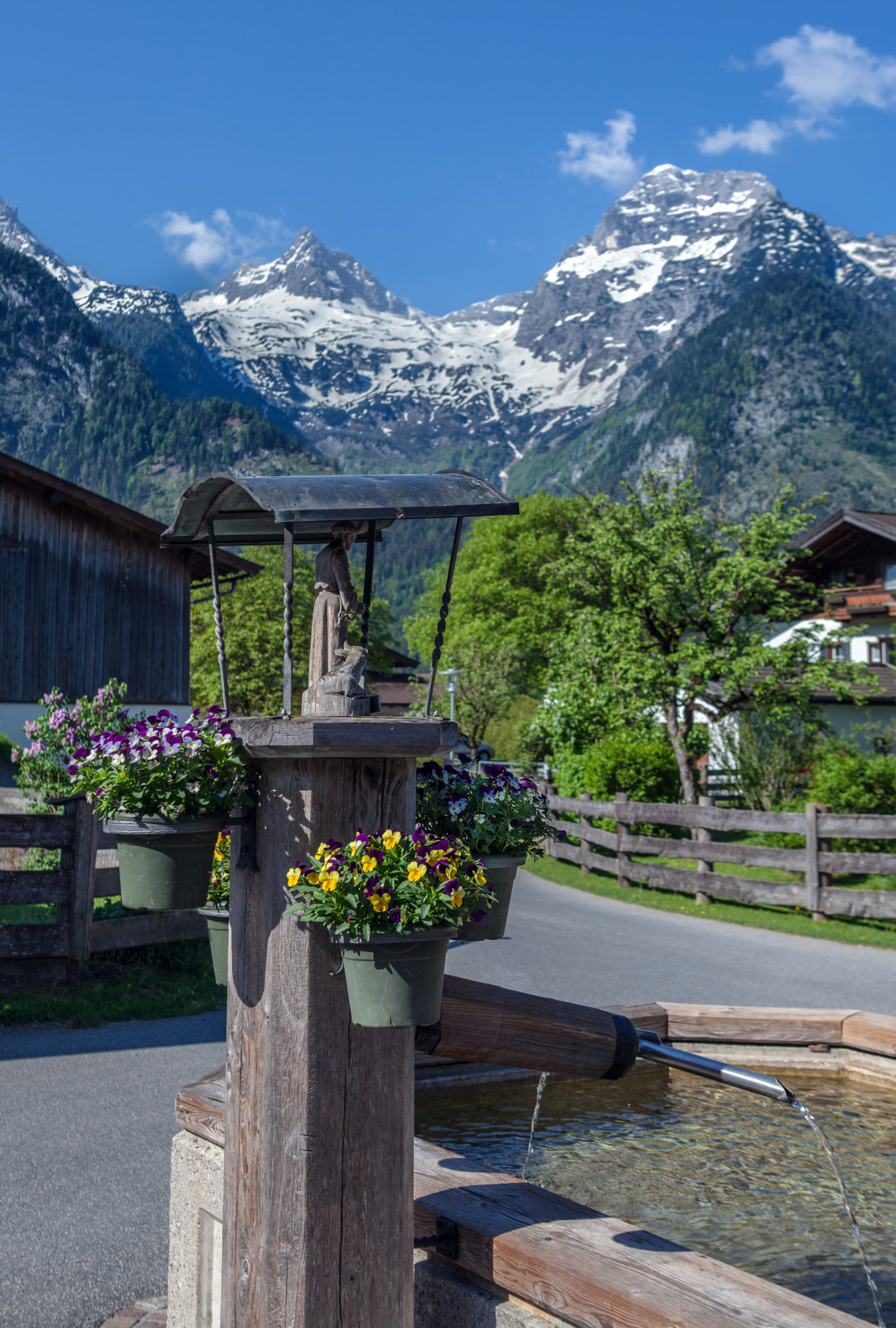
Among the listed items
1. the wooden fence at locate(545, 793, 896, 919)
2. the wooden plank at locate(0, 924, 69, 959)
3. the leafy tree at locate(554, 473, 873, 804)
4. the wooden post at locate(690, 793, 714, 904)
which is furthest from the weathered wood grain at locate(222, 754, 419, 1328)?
the leafy tree at locate(554, 473, 873, 804)

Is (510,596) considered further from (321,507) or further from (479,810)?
(321,507)

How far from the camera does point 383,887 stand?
2.70 m

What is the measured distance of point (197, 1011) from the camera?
28.3 ft

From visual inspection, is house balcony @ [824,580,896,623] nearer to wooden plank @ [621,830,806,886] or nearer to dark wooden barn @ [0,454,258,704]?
wooden plank @ [621,830,806,886]

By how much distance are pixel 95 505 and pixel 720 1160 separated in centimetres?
2058

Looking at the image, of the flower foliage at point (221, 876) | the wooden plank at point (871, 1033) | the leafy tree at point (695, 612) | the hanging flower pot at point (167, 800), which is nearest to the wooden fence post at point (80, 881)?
the flower foliage at point (221, 876)

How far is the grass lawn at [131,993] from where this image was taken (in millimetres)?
8344

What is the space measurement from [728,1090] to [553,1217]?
3.29m

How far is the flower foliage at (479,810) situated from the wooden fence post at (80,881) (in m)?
5.92

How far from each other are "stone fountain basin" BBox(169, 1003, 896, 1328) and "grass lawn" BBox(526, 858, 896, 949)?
843 cm

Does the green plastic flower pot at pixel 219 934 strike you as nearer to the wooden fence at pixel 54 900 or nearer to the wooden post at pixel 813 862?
the wooden fence at pixel 54 900

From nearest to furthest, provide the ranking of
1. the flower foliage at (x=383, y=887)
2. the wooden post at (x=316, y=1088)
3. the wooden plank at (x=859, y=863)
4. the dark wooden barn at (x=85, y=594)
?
the flower foliage at (x=383, y=887) → the wooden post at (x=316, y=1088) → the wooden plank at (x=859, y=863) → the dark wooden barn at (x=85, y=594)

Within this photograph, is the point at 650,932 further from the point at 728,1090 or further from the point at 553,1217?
the point at 553,1217

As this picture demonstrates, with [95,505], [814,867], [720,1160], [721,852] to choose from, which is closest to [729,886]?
[721,852]
